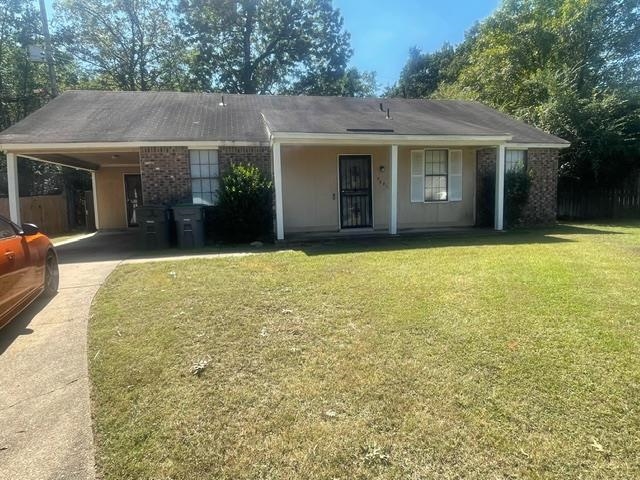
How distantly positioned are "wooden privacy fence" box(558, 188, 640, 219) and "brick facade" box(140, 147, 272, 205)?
47.6 feet

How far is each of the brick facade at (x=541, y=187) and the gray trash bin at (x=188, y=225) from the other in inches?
397

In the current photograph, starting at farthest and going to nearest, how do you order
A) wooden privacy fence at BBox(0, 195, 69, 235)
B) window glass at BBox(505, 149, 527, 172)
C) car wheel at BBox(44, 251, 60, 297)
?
1. wooden privacy fence at BBox(0, 195, 69, 235)
2. window glass at BBox(505, 149, 527, 172)
3. car wheel at BBox(44, 251, 60, 297)

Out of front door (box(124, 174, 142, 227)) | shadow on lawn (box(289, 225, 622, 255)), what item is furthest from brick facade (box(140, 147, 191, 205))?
front door (box(124, 174, 142, 227))

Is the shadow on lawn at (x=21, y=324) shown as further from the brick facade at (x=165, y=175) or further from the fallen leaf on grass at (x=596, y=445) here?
the brick facade at (x=165, y=175)

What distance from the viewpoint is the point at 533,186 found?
13.4 metres

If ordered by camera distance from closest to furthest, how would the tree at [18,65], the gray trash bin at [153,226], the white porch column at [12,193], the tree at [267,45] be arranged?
the gray trash bin at [153,226] < the white porch column at [12,193] < the tree at [18,65] < the tree at [267,45]

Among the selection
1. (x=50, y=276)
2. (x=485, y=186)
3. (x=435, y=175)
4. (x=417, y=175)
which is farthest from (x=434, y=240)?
(x=50, y=276)

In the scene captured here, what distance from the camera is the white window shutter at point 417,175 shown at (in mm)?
12684

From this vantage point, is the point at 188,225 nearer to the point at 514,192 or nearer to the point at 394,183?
the point at 394,183

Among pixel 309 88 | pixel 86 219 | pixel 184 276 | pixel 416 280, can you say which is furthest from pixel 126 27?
pixel 416 280

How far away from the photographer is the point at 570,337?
3855 mm

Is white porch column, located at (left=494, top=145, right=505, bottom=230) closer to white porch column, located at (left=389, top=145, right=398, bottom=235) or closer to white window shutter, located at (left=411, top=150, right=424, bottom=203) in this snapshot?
white window shutter, located at (left=411, top=150, right=424, bottom=203)

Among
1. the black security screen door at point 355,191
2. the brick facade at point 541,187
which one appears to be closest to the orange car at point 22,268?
the black security screen door at point 355,191

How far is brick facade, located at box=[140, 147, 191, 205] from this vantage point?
10.6m
